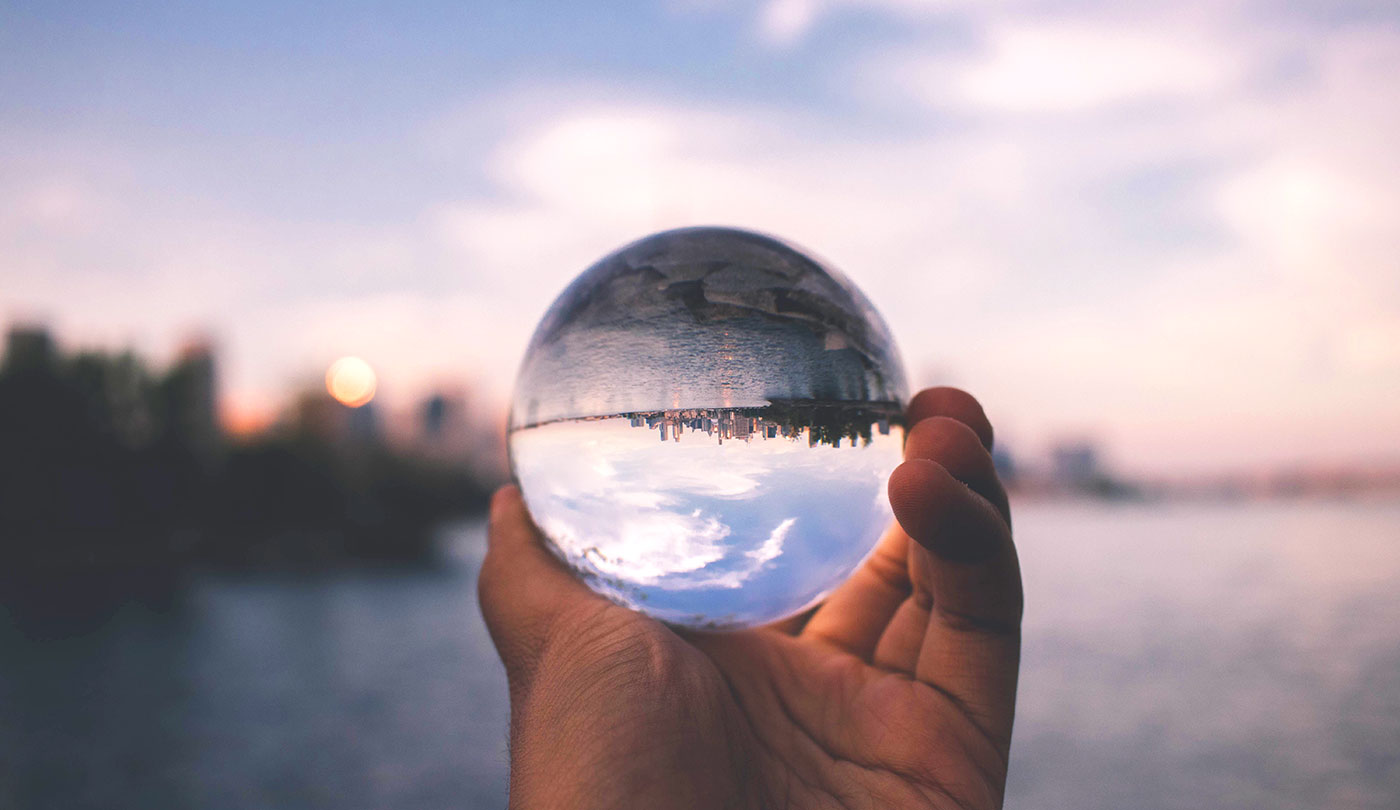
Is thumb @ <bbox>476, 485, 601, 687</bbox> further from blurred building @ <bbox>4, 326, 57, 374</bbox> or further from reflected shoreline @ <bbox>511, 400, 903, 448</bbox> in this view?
blurred building @ <bbox>4, 326, 57, 374</bbox>

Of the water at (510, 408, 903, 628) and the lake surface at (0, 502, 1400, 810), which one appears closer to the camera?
the water at (510, 408, 903, 628)

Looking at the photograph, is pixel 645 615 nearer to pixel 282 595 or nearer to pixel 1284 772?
pixel 1284 772

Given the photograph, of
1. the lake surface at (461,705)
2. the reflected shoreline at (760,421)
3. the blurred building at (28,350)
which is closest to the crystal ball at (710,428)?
the reflected shoreline at (760,421)

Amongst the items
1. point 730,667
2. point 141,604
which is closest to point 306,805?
point 730,667

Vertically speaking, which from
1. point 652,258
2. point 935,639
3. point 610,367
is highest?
point 652,258

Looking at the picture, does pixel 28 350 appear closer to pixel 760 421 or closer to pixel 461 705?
pixel 461 705

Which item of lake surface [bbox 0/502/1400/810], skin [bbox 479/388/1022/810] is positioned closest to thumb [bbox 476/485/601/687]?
skin [bbox 479/388/1022/810]

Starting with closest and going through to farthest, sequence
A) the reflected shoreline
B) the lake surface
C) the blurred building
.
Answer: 1. the reflected shoreline
2. the lake surface
3. the blurred building

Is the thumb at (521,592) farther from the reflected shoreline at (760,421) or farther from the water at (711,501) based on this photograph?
the reflected shoreline at (760,421)

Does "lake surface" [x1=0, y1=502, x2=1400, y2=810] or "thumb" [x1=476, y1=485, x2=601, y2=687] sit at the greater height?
"thumb" [x1=476, y1=485, x2=601, y2=687]
